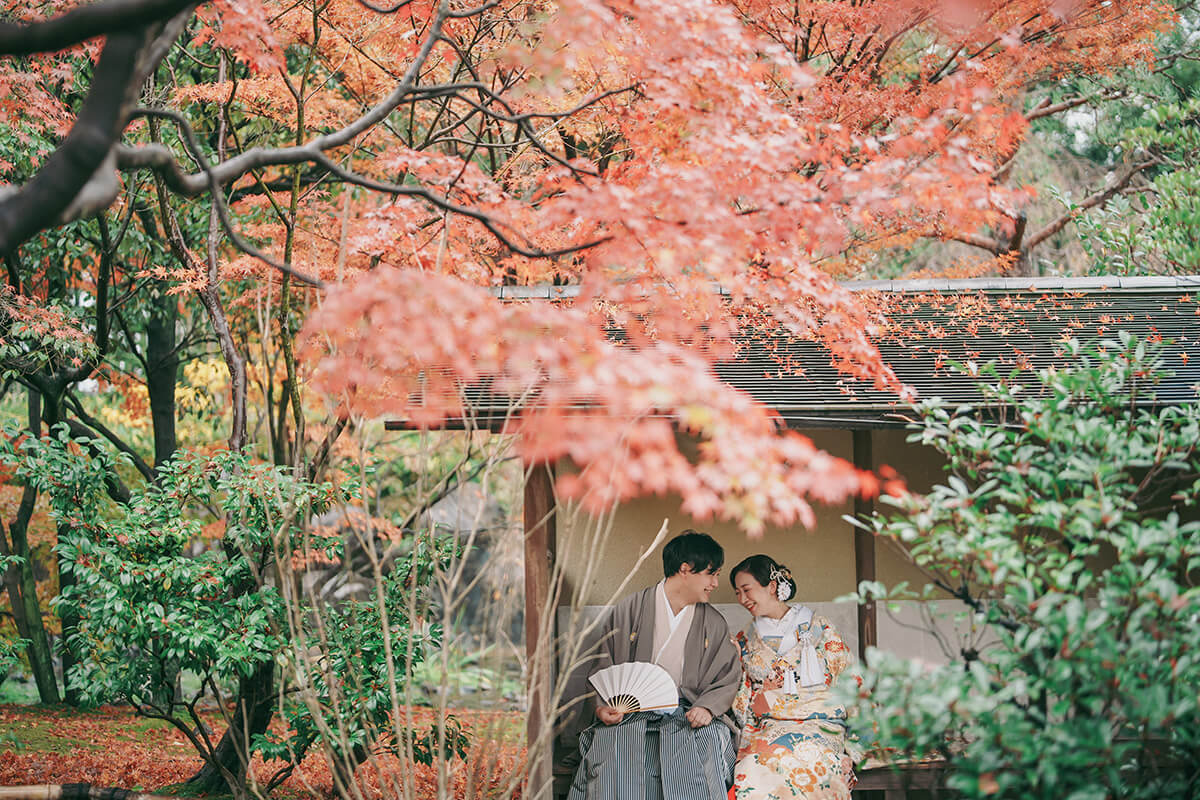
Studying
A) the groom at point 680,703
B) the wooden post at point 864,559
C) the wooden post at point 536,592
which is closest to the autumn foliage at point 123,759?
the wooden post at point 536,592

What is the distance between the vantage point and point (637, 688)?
16.8ft

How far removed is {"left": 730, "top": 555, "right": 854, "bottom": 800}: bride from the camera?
190 inches

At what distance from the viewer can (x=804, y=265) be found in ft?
15.9

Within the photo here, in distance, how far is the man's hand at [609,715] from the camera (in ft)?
16.6

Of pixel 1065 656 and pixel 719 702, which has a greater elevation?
pixel 1065 656

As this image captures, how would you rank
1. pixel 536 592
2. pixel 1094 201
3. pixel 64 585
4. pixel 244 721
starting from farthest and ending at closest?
pixel 1094 201 → pixel 64 585 → pixel 244 721 → pixel 536 592

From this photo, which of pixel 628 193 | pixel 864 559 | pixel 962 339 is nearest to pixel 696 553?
pixel 864 559

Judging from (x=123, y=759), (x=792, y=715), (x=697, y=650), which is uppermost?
(x=697, y=650)

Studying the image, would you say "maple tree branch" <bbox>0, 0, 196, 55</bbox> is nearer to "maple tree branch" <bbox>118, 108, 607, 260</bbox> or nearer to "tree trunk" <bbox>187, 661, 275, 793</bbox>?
"maple tree branch" <bbox>118, 108, 607, 260</bbox>

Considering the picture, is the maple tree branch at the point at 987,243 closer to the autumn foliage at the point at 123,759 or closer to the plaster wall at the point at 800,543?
the plaster wall at the point at 800,543

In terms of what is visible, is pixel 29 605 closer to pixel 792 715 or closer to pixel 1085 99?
pixel 792 715

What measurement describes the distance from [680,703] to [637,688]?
0.30 m

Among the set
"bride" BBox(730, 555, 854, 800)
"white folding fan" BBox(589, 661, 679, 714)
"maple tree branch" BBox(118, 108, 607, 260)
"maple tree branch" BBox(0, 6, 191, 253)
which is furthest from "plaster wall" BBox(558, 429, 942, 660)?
"maple tree branch" BBox(0, 6, 191, 253)

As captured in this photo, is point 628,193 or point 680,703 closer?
point 628,193
